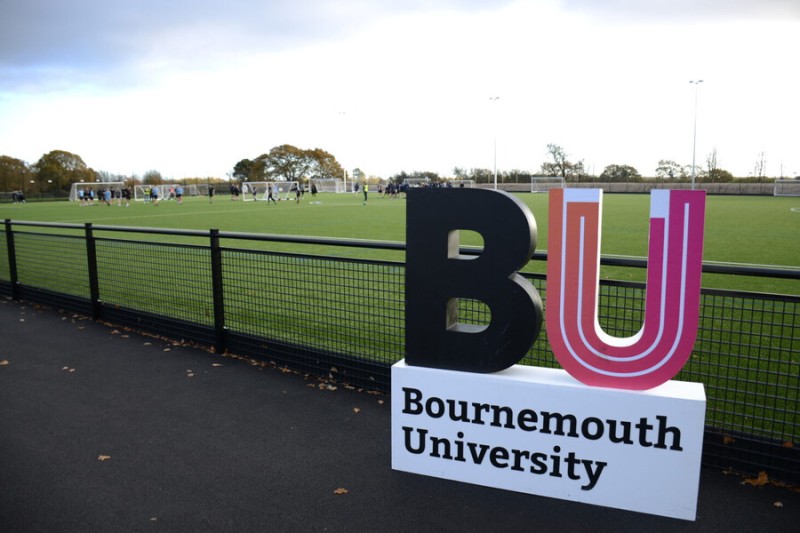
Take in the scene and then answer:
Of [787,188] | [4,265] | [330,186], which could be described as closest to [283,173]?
[330,186]

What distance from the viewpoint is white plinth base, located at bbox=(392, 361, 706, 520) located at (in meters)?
3.32

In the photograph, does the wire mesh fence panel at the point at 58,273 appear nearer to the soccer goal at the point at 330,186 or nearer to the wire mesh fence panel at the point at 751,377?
the wire mesh fence panel at the point at 751,377

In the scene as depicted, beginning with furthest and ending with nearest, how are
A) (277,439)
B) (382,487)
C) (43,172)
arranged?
(43,172) → (277,439) → (382,487)

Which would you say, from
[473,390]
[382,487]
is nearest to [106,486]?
[382,487]

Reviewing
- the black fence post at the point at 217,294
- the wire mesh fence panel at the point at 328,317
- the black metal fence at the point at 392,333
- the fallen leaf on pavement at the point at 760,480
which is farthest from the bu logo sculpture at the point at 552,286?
the black fence post at the point at 217,294

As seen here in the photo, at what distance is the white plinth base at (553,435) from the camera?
3.32m

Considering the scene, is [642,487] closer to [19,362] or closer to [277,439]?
[277,439]

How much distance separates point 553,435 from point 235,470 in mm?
2070

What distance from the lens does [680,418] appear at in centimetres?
329

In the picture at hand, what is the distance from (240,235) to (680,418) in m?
4.71

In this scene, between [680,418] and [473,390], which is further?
[473,390]

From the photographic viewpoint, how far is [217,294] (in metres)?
6.52

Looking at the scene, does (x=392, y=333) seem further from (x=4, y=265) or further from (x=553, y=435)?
(x=4, y=265)

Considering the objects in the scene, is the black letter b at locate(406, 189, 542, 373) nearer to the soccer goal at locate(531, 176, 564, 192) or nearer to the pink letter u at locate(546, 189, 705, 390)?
the pink letter u at locate(546, 189, 705, 390)
